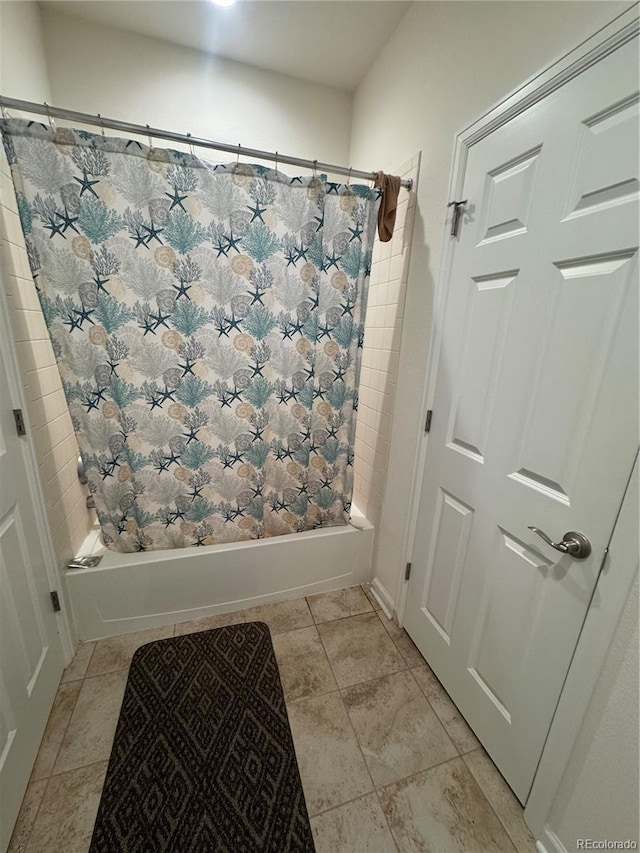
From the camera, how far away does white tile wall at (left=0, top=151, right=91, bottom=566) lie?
1160 mm

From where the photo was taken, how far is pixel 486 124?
103 cm

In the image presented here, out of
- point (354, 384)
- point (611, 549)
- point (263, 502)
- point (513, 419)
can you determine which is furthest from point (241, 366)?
point (611, 549)

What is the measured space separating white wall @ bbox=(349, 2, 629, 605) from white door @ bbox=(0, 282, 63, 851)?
1.44 m

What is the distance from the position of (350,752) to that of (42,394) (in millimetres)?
1753

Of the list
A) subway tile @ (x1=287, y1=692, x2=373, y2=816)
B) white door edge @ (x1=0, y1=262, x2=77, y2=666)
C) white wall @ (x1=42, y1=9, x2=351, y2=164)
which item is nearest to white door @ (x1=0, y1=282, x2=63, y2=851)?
white door edge @ (x1=0, y1=262, x2=77, y2=666)

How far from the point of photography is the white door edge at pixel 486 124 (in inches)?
28.3

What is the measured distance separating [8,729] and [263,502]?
3.54ft

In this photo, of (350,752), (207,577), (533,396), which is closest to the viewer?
(533,396)

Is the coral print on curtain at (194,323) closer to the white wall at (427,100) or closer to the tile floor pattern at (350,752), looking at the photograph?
the white wall at (427,100)

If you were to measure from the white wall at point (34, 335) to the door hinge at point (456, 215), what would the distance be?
5.02ft

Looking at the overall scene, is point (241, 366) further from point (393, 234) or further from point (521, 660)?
point (521, 660)

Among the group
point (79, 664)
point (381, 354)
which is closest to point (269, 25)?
point (381, 354)

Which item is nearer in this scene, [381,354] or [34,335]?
[34,335]

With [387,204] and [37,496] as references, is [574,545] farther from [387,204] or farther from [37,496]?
[37,496]
